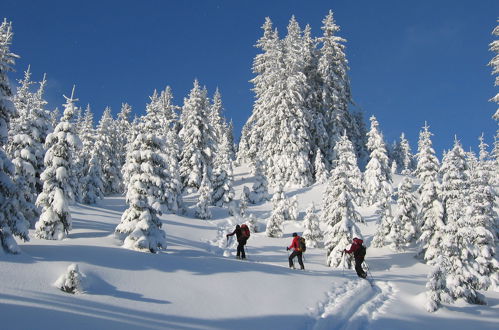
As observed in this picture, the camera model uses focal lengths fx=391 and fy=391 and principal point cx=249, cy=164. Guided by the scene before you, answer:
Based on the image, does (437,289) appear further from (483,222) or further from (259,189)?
(259,189)

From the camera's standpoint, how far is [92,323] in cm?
789

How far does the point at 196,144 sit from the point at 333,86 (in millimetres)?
23741

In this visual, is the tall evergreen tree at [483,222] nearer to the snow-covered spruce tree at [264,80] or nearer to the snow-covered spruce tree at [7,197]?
the snow-covered spruce tree at [7,197]

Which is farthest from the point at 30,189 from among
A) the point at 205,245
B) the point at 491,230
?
the point at 491,230

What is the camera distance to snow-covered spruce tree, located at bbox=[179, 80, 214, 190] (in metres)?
50.2

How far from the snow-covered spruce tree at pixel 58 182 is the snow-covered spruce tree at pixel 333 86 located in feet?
130

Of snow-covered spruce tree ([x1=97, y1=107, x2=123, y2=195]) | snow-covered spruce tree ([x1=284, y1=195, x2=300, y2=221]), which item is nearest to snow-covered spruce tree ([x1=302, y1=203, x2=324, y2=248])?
snow-covered spruce tree ([x1=284, y1=195, x2=300, y2=221])

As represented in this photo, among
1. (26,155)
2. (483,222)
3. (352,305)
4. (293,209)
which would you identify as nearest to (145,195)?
(26,155)

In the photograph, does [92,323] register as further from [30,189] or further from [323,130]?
[323,130]

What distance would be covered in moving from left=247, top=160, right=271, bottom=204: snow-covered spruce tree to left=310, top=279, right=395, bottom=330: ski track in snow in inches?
1185

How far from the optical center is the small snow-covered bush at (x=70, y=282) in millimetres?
9211

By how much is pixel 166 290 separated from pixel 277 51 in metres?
52.1

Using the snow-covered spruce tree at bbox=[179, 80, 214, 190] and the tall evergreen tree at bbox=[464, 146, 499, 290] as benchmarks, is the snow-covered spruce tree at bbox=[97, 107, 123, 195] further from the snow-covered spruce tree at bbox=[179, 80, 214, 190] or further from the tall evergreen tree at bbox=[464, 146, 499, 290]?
the tall evergreen tree at bbox=[464, 146, 499, 290]

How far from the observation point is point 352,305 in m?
13.4
